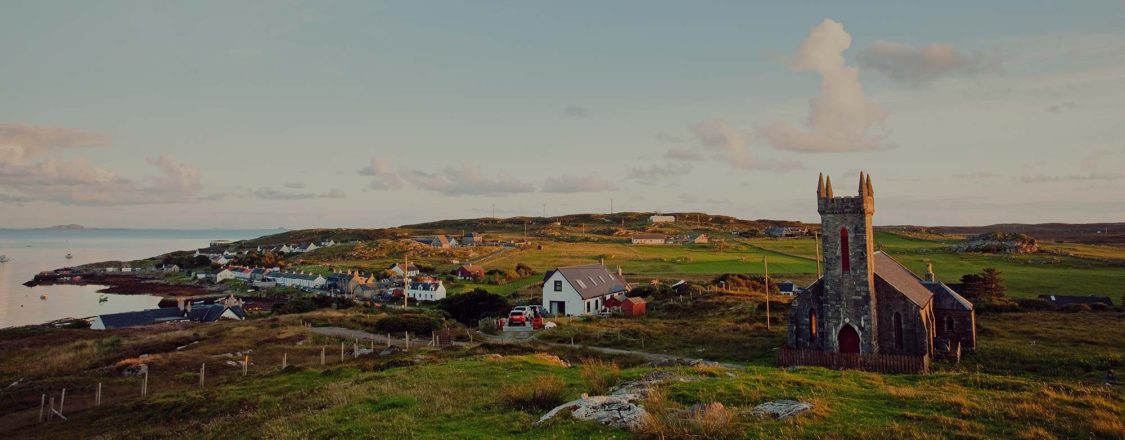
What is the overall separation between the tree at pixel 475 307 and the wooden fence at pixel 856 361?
116ft

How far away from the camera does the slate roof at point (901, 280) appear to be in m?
31.8

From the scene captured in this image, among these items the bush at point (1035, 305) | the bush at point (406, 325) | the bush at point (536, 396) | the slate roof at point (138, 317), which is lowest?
the slate roof at point (138, 317)

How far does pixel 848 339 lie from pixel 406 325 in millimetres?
34658

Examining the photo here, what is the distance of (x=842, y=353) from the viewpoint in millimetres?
29797

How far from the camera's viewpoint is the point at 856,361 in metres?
28.3

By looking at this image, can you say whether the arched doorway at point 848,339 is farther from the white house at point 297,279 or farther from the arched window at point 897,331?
the white house at point 297,279

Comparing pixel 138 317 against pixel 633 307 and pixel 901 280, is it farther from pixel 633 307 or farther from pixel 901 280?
pixel 901 280

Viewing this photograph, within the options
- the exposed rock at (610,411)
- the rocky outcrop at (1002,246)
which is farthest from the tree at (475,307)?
the rocky outcrop at (1002,246)

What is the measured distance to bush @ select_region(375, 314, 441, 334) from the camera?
168ft

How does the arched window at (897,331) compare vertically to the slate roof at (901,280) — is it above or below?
below

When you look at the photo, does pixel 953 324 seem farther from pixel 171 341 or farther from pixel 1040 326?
pixel 171 341

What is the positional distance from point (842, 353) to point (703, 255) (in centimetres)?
9721

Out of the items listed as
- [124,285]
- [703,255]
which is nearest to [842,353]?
[703,255]

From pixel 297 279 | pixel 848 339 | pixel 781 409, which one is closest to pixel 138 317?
pixel 297 279
